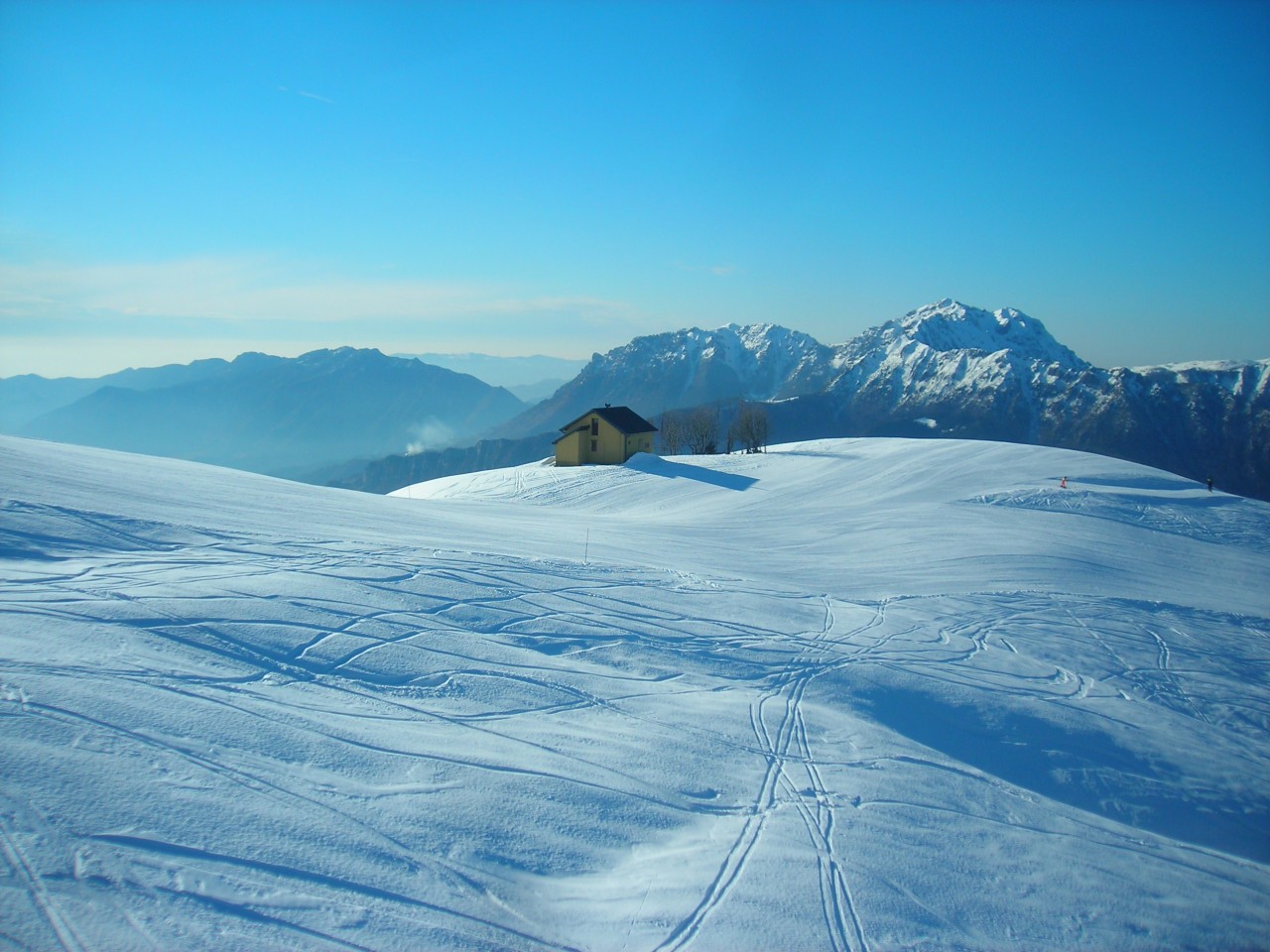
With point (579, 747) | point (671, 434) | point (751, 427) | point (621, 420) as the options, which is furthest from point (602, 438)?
point (579, 747)

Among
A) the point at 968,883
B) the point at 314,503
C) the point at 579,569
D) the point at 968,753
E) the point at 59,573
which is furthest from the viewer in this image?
the point at 314,503

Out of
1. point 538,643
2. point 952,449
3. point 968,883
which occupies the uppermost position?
point 952,449

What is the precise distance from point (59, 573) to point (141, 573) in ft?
3.46

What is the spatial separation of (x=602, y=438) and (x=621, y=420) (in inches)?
76.7

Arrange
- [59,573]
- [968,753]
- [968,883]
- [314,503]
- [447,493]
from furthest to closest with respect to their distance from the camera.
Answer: [447,493]
[314,503]
[59,573]
[968,753]
[968,883]

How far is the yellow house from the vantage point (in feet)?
163

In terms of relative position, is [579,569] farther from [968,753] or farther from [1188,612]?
[1188,612]

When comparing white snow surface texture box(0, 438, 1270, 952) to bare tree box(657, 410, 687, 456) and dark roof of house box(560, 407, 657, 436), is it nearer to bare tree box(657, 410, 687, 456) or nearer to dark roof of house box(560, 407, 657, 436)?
dark roof of house box(560, 407, 657, 436)

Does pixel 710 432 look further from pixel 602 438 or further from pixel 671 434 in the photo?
pixel 602 438

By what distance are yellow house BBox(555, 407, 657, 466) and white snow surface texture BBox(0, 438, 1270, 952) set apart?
30848 mm

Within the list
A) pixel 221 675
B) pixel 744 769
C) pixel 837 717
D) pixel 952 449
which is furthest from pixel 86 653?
pixel 952 449

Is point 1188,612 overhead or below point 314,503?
below

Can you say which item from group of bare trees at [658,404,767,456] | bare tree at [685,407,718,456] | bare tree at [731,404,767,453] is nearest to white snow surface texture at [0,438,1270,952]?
group of bare trees at [658,404,767,456]

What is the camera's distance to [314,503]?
853 inches
